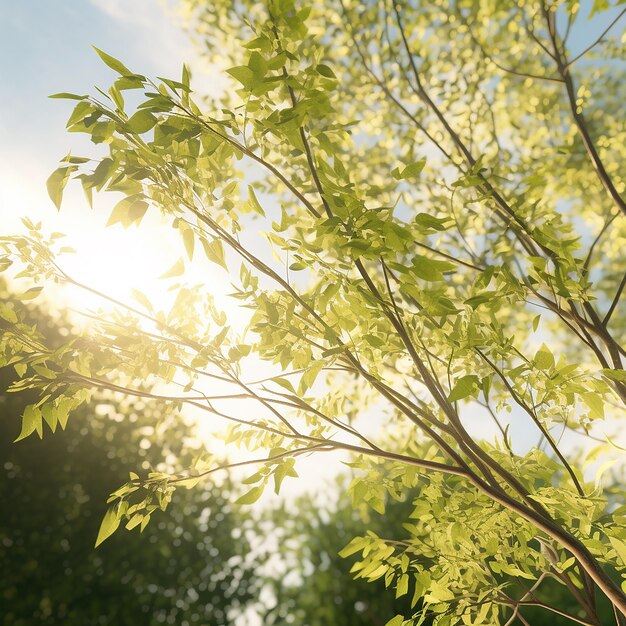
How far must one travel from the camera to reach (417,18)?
551 centimetres

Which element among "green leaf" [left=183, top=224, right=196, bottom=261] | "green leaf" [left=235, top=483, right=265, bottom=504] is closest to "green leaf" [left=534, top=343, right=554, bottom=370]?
"green leaf" [left=235, top=483, right=265, bottom=504]

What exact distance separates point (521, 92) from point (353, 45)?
2540 mm

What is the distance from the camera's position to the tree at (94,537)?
35.4 ft

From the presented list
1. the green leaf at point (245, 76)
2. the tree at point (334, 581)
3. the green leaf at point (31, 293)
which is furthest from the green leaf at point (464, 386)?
the tree at point (334, 581)

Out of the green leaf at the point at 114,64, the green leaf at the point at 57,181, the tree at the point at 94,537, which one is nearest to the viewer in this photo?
the green leaf at the point at 114,64

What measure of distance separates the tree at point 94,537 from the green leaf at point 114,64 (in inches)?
439

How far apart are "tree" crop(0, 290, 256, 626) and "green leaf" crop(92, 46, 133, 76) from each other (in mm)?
11140

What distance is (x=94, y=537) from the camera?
11547 mm

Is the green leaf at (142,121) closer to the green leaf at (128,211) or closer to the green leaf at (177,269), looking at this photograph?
the green leaf at (128,211)

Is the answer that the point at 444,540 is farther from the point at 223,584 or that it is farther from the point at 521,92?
the point at 223,584

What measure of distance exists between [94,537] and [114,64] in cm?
1194

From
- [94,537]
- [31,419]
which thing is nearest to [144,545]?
[94,537]

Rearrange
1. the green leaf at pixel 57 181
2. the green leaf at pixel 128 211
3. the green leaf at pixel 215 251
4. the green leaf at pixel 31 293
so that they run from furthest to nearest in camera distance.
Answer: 1. the green leaf at pixel 31 293
2. the green leaf at pixel 215 251
3. the green leaf at pixel 128 211
4. the green leaf at pixel 57 181

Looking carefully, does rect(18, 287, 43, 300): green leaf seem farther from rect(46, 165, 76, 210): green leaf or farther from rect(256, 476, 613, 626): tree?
rect(256, 476, 613, 626): tree
